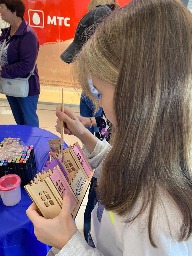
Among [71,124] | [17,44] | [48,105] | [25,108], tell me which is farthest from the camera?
[48,105]

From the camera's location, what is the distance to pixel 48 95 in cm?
376

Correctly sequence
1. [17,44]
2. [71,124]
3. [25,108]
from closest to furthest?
[71,124] < [17,44] < [25,108]

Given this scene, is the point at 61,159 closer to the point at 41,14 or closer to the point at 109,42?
the point at 109,42

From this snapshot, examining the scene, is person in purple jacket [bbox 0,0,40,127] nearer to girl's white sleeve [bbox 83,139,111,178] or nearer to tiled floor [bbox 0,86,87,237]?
tiled floor [bbox 0,86,87,237]

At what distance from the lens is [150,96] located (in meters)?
0.56

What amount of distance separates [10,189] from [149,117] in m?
0.80

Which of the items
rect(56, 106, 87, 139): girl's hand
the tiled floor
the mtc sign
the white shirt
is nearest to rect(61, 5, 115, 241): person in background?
rect(56, 106, 87, 139): girl's hand

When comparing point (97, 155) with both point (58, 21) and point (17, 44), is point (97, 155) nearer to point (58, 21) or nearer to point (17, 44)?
point (17, 44)

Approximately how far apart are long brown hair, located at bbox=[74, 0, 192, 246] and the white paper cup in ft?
2.16

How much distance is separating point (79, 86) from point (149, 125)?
35 centimetres

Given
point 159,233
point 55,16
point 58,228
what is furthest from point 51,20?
point 159,233

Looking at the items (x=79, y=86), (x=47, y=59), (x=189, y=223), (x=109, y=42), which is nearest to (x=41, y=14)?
(x=47, y=59)

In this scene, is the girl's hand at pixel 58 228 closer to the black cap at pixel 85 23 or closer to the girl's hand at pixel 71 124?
the girl's hand at pixel 71 124

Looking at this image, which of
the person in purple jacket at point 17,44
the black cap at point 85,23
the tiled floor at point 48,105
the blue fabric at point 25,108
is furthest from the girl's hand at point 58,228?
the tiled floor at point 48,105
